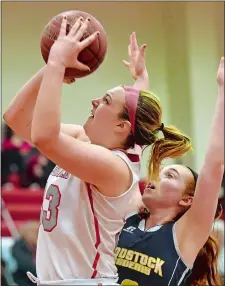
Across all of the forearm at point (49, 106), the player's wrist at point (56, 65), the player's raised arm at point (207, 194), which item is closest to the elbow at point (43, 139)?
the forearm at point (49, 106)

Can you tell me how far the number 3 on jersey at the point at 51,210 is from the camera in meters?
2.11

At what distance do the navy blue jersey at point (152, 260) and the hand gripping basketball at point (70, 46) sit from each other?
83cm

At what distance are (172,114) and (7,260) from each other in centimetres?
393

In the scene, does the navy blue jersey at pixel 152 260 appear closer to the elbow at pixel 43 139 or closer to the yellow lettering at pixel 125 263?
the yellow lettering at pixel 125 263

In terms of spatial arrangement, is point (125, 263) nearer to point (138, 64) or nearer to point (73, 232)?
point (73, 232)

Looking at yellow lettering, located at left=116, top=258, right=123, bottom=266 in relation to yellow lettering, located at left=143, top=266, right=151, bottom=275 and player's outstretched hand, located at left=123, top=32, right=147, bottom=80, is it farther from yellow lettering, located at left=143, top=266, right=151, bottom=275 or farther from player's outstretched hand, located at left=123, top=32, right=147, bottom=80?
player's outstretched hand, located at left=123, top=32, right=147, bottom=80

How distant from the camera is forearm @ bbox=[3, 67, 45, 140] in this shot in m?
2.29

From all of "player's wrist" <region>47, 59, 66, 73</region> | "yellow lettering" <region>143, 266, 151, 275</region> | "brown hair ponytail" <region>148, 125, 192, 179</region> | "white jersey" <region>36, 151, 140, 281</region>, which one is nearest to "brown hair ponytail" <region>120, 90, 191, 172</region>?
"brown hair ponytail" <region>148, 125, 192, 179</region>

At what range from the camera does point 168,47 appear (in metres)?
8.49

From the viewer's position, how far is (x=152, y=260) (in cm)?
249

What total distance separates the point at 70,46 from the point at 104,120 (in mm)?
301

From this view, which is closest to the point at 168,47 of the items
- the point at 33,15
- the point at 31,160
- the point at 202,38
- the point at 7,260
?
the point at 202,38

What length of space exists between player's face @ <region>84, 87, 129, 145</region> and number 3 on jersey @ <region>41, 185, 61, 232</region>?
0.22 metres

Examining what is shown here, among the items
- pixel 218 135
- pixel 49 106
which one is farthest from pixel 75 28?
pixel 218 135
